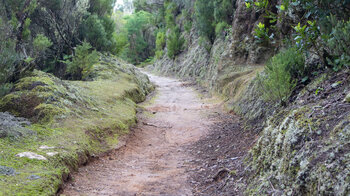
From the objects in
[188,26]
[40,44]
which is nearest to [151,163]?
[40,44]

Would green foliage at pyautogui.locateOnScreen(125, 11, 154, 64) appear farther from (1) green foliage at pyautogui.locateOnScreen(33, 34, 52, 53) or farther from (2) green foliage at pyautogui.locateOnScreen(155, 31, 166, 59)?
(1) green foliage at pyautogui.locateOnScreen(33, 34, 52, 53)

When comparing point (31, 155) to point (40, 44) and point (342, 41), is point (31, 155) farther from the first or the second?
point (40, 44)

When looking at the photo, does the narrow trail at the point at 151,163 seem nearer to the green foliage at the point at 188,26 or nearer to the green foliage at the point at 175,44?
the green foliage at the point at 188,26

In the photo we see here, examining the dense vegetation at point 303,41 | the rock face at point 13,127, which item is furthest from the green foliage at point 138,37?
the rock face at point 13,127

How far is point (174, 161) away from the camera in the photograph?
564 centimetres

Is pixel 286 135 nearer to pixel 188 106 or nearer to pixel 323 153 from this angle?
pixel 323 153

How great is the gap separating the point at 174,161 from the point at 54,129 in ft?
8.35

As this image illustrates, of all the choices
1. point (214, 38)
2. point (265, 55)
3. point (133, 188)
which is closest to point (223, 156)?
point (133, 188)

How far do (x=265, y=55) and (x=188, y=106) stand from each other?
3.75m

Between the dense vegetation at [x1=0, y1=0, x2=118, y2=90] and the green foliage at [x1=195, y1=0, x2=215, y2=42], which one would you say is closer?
the dense vegetation at [x1=0, y1=0, x2=118, y2=90]

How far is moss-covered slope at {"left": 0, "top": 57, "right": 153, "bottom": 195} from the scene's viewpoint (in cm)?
373

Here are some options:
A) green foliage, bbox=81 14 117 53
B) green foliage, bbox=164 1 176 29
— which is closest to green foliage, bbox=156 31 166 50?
green foliage, bbox=164 1 176 29

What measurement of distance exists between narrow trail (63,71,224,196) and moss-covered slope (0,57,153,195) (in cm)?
30

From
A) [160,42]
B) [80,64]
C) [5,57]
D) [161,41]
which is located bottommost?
[80,64]
